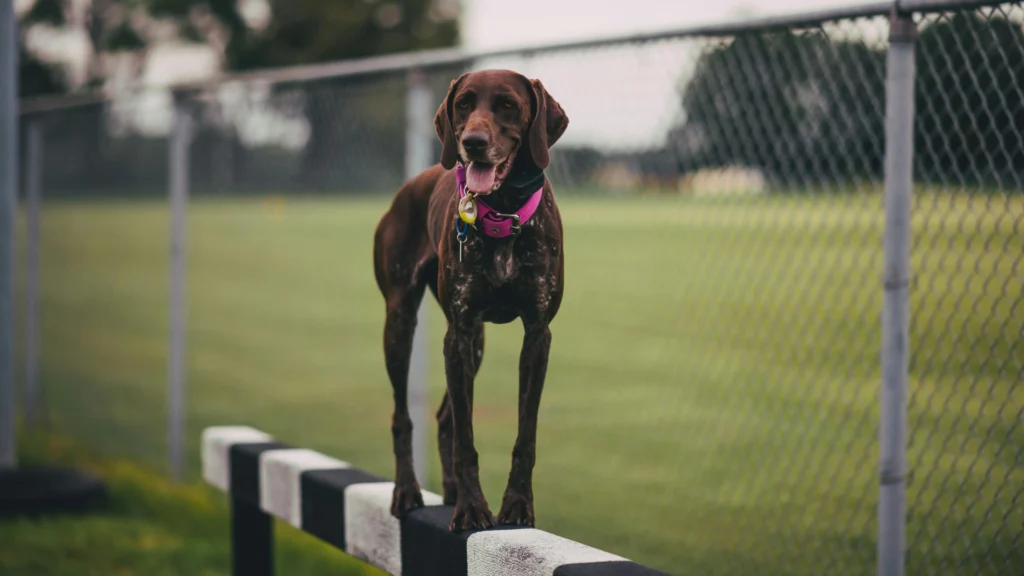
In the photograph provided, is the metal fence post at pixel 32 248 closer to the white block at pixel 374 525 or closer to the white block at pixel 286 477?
the white block at pixel 286 477

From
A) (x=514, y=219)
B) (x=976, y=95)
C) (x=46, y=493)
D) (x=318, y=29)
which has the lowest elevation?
(x=46, y=493)

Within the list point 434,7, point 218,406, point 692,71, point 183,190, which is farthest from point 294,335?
point 434,7

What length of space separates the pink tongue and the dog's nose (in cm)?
6

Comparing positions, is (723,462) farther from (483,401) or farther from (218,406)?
(218,406)

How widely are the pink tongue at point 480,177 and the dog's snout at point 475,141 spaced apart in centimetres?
6

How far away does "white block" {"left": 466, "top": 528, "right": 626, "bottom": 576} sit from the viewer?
2395 mm

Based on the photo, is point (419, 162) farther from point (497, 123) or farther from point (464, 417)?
point (497, 123)

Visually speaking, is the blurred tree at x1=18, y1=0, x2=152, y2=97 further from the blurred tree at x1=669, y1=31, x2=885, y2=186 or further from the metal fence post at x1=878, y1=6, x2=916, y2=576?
the metal fence post at x1=878, y1=6, x2=916, y2=576

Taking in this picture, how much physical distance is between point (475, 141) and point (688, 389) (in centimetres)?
900

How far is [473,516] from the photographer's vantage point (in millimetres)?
2631

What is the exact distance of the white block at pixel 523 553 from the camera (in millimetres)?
2395

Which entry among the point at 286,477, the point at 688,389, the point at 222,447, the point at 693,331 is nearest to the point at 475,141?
the point at 286,477

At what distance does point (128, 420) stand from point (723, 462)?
4.60 m

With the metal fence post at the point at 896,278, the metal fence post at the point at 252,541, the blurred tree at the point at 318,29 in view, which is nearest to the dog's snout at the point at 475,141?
the metal fence post at the point at 896,278
